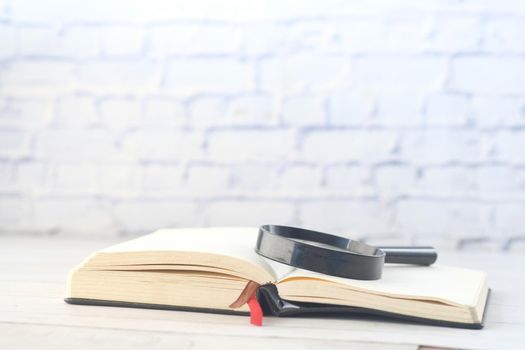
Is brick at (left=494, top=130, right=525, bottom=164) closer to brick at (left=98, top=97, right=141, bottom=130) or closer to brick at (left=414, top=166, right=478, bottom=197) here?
brick at (left=414, top=166, right=478, bottom=197)

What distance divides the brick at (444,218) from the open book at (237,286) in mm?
1023

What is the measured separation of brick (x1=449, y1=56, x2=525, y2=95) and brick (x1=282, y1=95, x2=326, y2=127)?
1.17 feet

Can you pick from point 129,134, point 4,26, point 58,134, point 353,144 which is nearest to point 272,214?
point 353,144

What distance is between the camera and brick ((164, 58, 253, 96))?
7.41ft

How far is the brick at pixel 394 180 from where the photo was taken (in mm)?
2197

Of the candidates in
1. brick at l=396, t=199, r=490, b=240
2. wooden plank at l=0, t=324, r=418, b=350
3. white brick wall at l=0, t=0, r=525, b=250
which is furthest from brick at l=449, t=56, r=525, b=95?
wooden plank at l=0, t=324, r=418, b=350

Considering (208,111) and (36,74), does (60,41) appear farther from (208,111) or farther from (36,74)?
(208,111)

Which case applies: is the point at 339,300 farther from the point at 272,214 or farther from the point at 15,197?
the point at 15,197

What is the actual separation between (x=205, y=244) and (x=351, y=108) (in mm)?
1170

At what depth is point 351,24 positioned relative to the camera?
222 cm

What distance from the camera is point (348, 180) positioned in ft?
7.29

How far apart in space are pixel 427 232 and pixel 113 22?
1.06 m

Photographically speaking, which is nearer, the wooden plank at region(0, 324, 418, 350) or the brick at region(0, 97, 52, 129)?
the wooden plank at region(0, 324, 418, 350)

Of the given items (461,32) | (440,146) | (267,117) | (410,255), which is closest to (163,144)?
(267,117)
